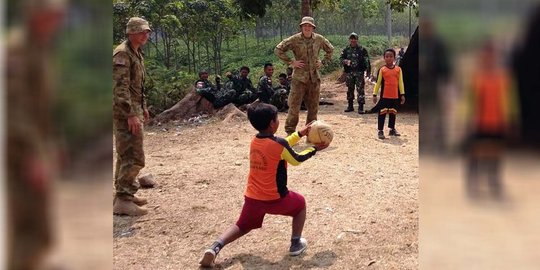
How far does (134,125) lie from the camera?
14.3 ft

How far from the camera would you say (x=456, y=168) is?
0.85 metres

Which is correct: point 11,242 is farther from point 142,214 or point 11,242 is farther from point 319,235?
point 142,214

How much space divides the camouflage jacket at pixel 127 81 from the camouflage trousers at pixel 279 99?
6.52 metres

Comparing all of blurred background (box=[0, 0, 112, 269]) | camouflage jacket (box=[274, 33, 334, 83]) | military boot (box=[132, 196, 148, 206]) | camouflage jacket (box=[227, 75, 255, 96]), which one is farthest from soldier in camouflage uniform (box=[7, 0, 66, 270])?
camouflage jacket (box=[227, 75, 255, 96])

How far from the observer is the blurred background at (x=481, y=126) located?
0.78m

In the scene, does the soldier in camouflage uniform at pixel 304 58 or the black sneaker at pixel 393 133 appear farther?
the black sneaker at pixel 393 133

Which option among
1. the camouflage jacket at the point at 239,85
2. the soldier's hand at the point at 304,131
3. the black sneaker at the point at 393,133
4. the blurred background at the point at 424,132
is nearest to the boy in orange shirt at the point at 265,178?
the soldier's hand at the point at 304,131

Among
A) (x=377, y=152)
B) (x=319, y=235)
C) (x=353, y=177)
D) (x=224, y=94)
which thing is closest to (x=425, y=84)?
(x=319, y=235)

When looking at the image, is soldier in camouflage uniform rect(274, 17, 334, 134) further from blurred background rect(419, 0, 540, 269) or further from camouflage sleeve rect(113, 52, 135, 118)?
blurred background rect(419, 0, 540, 269)

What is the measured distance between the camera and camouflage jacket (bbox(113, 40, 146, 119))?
4262 mm

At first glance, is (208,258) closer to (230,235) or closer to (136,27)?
(230,235)

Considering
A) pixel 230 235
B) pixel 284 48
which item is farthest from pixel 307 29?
pixel 230 235

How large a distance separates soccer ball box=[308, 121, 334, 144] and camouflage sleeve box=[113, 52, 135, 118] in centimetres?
144

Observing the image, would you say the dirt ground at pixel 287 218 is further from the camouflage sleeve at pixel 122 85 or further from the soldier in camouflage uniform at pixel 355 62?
the soldier in camouflage uniform at pixel 355 62
